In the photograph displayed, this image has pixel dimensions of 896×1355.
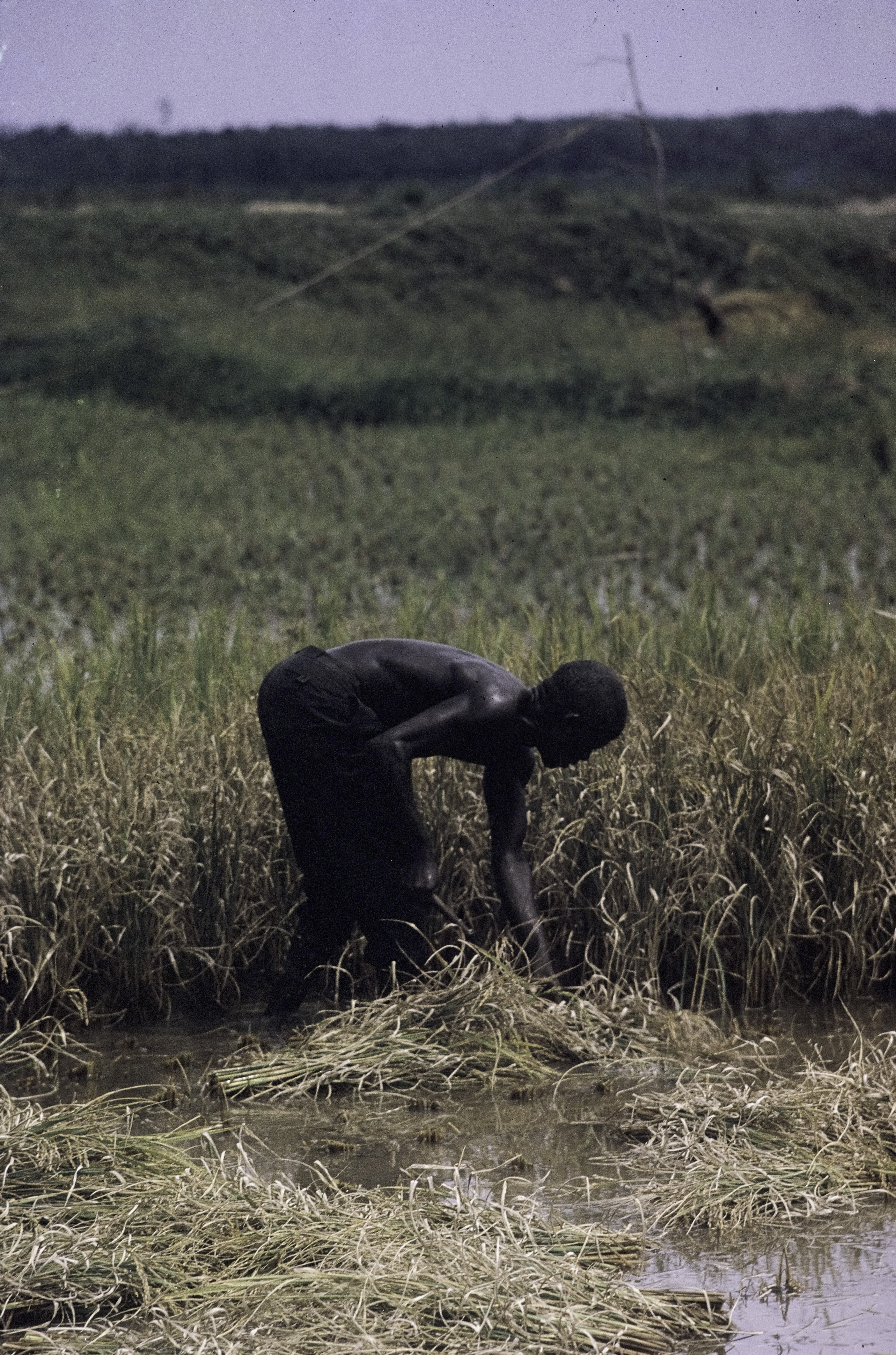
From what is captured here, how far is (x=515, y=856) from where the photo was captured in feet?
14.0

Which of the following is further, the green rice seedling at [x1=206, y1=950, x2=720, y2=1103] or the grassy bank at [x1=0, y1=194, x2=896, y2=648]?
the grassy bank at [x1=0, y1=194, x2=896, y2=648]

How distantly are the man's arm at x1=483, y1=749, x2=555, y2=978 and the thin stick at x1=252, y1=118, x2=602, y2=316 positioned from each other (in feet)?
17.7

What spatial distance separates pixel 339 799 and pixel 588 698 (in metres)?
0.74

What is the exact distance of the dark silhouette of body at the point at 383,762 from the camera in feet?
13.4

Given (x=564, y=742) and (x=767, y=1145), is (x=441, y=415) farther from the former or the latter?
(x=767, y=1145)

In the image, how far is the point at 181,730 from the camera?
16.9 ft

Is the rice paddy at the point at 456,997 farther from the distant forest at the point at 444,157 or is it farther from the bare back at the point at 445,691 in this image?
the distant forest at the point at 444,157

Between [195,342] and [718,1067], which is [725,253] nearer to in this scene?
[195,342]

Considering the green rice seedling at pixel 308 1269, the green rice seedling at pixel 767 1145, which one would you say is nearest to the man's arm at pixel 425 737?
the green rice seedling at pixel 767 1145

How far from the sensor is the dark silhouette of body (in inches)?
161

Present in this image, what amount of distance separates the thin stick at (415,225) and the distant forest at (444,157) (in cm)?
652

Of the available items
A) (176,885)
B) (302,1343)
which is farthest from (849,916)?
(302,1343)

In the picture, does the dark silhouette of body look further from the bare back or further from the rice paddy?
the rice paddy

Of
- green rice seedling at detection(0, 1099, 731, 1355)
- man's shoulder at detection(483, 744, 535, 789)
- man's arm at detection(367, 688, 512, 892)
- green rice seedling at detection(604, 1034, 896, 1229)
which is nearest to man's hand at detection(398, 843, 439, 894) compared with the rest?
man's arm at detection(367, 688, 512, 892)
